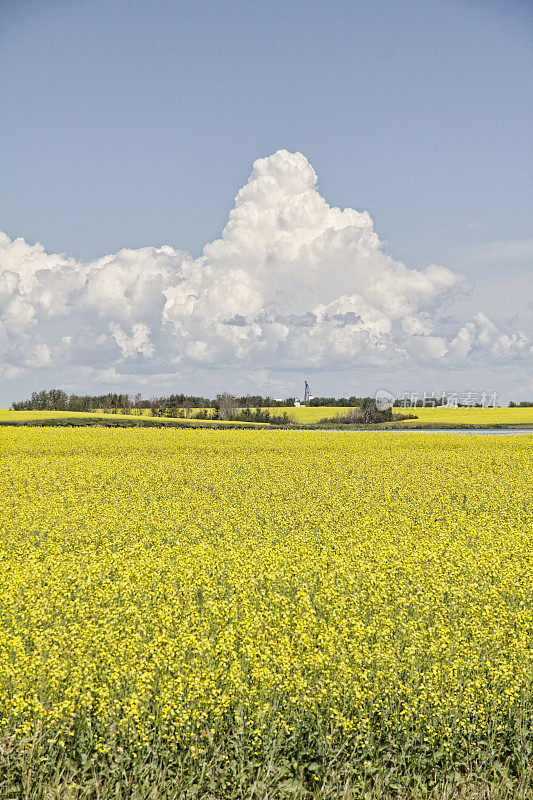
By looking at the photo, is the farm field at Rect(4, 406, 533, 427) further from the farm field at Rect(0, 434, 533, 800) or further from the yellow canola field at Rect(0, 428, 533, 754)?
the farm field at Rect(0, 434, 533, 800)

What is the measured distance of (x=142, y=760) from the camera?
15.3ft

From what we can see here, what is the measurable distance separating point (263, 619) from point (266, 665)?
0.70m

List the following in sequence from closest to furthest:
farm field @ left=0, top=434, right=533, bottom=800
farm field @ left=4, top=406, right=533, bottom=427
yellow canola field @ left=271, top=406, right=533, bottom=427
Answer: farm field @ left=0, top=434, right=533, bottom=800 → farm field @ left=4, top=406, right=533, bottom=427 → yellow canola field @ left=271, top=406, right=533, bottom=427

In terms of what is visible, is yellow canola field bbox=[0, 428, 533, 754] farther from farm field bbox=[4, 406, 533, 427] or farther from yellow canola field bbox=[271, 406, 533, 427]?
yellow canola field bbox=[271, 406, 533, 427]

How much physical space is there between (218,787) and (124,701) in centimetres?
104

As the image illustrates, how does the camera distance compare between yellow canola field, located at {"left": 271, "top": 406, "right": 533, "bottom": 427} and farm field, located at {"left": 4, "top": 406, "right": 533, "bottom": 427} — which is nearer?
farm field, located at {"left": 4, "top": 406, "right": 533, "bottom": 427}

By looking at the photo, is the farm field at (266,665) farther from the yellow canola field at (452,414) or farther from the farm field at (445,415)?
the yellow canola field at (452,414)

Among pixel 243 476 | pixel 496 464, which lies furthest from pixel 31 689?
pixel 496 464

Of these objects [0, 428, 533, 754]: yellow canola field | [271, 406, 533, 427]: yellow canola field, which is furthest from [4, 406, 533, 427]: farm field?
[0, 428, 533, 754]: yellow canola field

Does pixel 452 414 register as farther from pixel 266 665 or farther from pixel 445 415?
pixel 266 665

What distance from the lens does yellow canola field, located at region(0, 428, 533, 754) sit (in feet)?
16.7

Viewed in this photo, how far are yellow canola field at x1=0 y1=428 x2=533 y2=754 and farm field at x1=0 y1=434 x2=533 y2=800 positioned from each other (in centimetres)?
3

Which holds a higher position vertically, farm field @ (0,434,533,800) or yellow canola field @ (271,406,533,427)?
yellow canola field @ (271,406,533,427)

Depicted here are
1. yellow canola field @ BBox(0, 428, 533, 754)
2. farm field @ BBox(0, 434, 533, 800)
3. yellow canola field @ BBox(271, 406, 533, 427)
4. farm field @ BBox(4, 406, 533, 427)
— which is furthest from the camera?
yellow canola field @ BBox(271, 406, 533, 427)
